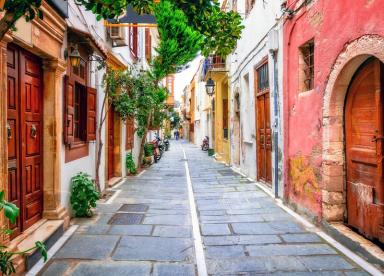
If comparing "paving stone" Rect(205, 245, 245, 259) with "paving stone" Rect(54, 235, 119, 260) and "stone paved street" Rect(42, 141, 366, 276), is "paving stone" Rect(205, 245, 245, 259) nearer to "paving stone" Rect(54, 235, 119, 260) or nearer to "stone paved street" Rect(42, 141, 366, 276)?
"stone paved street" Rect(42, 141, 366, 276)

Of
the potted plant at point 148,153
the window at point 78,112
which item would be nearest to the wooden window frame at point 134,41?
the potted plant at point 148,153

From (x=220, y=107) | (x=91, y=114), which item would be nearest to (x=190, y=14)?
(x=91, y=114)

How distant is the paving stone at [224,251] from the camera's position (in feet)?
15.5

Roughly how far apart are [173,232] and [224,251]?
1.15m

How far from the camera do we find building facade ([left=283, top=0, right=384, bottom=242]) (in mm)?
4684

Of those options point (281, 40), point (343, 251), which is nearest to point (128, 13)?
point (281, 40)

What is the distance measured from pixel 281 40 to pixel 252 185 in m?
4.12

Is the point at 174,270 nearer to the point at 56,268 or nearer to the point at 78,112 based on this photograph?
the point at 56,268

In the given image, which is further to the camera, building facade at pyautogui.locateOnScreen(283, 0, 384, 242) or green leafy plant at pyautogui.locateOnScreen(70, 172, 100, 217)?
green leafy plant at pyautogui.locateOnScreen(70, 172, 100, 217)

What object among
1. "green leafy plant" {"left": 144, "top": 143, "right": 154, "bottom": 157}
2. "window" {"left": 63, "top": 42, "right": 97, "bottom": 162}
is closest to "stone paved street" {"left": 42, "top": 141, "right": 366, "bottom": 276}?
"window" {"left": 63, "top": 42, "right": 97, "bottom": 162}

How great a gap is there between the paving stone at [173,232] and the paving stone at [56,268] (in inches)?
63.0

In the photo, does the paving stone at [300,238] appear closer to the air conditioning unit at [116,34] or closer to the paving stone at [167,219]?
the paving stone at [167,219]

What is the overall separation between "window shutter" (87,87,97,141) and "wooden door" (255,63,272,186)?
4.35 m

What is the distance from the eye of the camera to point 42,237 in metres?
4.80
